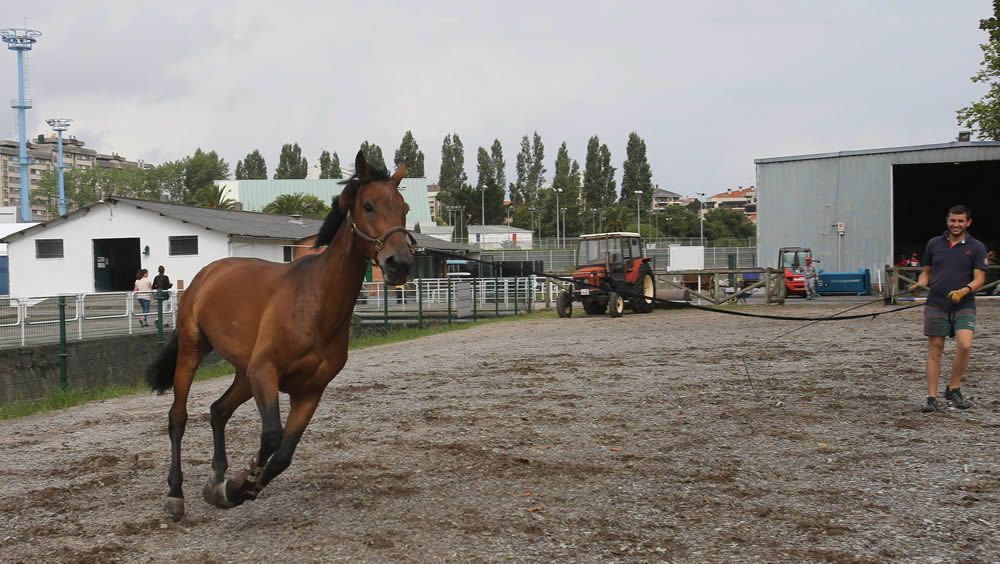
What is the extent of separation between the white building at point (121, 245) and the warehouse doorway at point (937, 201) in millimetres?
29732

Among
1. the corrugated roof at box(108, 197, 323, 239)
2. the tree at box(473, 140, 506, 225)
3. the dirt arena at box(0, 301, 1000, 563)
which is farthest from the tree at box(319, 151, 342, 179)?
the dirt arena at box(0, 301, 1000, 563)

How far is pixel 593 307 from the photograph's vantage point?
2592cm

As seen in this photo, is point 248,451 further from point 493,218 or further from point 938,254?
point 493,218

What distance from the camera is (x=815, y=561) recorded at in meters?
4.00

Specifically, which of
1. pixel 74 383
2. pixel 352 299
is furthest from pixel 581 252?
pixel 352 299

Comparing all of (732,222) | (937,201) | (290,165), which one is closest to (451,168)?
(290,165)

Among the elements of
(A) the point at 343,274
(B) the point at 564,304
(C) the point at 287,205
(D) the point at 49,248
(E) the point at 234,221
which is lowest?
(B) the point at 564,304

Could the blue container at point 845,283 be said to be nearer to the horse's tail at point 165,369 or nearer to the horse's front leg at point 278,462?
the horse's tail at point 165,369

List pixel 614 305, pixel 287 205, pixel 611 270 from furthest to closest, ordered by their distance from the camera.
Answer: pixel 287 205 → pixel 614 305 → pixel 611 270

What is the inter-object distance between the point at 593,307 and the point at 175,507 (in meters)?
21.6

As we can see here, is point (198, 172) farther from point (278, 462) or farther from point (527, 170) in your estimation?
point (278, 462)

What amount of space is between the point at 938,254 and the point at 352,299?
245 inches

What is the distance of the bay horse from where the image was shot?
14.9ft

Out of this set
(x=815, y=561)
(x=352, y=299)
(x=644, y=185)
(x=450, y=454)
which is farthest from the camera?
(x=644, y=185)
